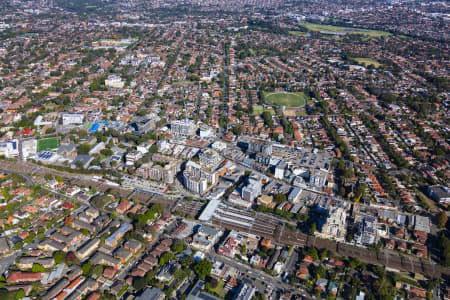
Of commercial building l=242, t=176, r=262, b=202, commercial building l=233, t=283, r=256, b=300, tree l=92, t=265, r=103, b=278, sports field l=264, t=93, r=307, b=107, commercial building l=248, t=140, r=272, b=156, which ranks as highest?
sports field l=264, t=93, r=307, b=107

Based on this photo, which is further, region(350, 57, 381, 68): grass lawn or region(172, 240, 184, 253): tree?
region(350, 57, 381, 68): grass lawn

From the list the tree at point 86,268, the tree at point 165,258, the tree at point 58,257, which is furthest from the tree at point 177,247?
the tree at point 58,257

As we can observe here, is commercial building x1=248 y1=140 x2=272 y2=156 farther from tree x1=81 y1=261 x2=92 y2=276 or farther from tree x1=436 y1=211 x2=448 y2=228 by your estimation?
tree x1=81 y1=261 x2=92 y2=276

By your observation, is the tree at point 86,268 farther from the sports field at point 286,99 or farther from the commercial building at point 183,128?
the sports field at point 286,99

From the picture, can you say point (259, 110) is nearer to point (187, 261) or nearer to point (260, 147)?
point (260, 147)

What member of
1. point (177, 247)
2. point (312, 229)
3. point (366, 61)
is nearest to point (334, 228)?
point (312, 229)

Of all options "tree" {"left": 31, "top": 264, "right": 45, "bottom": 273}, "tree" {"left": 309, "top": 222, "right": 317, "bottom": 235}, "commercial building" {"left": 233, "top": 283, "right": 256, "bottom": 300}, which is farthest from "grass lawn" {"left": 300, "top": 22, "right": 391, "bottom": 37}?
"tree" {"left": 31, "top": 264, "right": 45, "bottom": 273}
